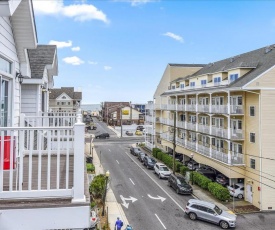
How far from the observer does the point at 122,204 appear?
21.2 metres

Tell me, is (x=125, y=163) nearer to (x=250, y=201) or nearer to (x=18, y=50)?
(x=250, y=201)

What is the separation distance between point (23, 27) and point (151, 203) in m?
17.6

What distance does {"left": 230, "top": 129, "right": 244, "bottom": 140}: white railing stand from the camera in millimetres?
23375

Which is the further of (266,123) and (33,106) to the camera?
(266,123)

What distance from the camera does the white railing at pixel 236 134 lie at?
2338cm

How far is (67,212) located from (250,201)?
2185cm

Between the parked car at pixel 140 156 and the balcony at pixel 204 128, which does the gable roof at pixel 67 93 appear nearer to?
the parked car at pixel 140 156

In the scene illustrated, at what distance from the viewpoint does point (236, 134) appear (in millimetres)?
23594

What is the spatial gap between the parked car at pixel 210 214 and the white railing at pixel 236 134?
715cm

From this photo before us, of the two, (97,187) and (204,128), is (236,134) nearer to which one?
(204,128)

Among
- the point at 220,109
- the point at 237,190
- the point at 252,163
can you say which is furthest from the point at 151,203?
the point at 220,109

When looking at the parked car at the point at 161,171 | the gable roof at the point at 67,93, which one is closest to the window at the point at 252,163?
the parked car at the point at 161,171

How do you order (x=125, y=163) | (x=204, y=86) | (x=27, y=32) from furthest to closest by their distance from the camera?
(x=125, y=163), (x=204, y=86), (x=27, y=32)

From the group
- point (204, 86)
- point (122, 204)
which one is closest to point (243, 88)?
point (204, 86)
